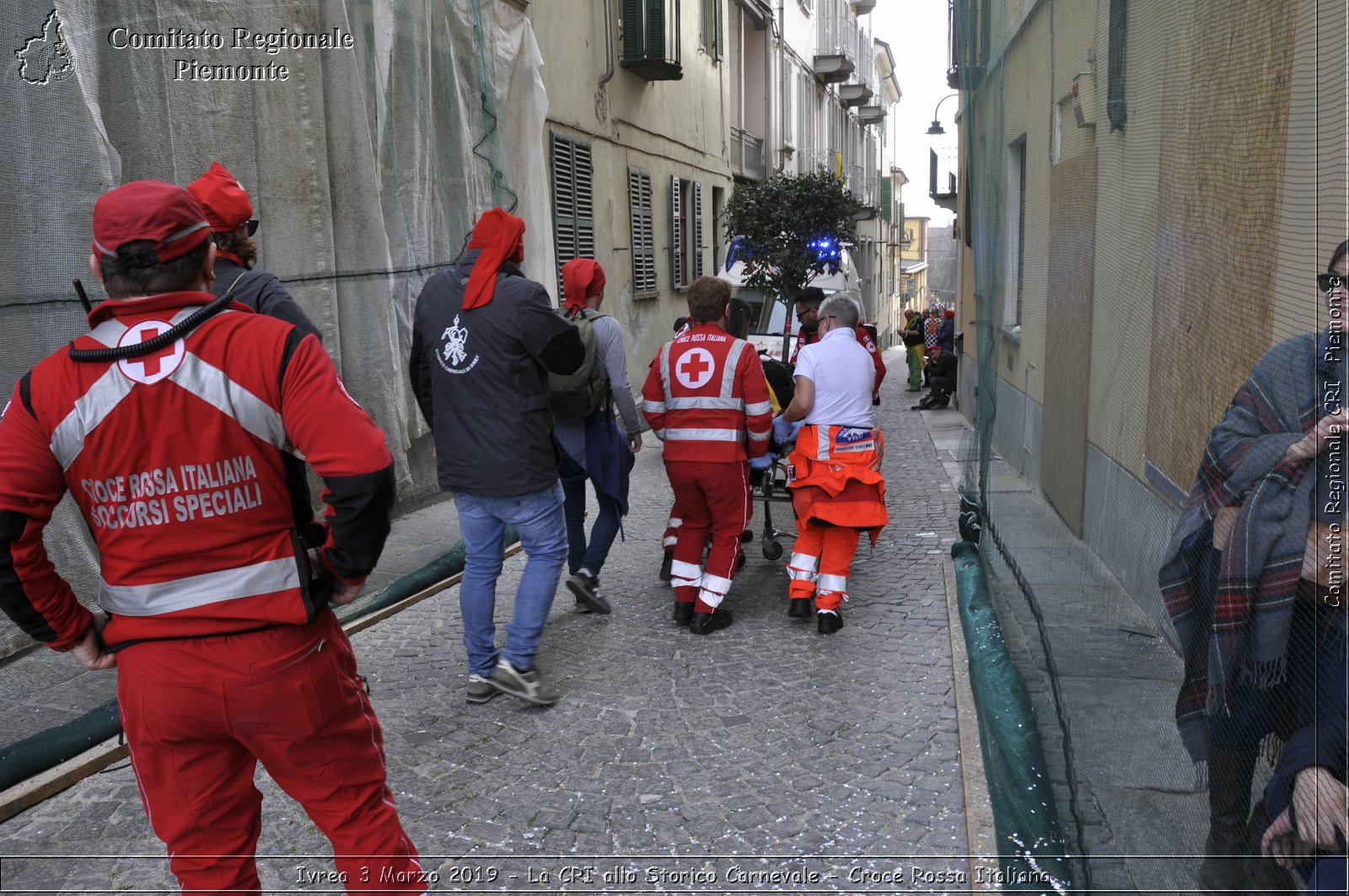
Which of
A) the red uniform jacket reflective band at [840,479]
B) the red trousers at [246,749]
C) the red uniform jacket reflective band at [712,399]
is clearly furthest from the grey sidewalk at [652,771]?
the red uniform jacket reflective band at [712,399]

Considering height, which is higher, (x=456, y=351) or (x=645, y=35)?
(x=645, y=35)

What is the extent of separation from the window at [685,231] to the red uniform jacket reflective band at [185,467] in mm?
15329

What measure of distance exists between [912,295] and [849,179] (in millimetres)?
31287

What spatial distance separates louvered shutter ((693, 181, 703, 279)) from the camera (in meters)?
18.8

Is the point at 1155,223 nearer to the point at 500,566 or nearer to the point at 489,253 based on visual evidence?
the point at 489,253

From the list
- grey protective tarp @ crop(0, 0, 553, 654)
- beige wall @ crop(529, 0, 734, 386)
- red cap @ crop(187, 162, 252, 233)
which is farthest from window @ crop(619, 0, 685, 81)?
red cap @ crop(187, 162, 252, 233)

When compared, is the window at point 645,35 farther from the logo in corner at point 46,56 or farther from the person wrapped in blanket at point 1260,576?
the person wrapped in blanket at point 1260,576

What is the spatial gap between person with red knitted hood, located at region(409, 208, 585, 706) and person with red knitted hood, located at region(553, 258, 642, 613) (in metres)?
1.15

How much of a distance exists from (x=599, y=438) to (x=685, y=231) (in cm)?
1351

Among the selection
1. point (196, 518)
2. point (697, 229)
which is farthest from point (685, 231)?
point (196, 518)

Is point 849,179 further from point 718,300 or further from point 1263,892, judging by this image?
point 1263,892

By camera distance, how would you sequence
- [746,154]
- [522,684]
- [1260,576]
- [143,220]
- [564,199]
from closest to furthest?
[1260,576], [143,220], [522,684], [564,199], [746,154]

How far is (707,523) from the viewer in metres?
5.59

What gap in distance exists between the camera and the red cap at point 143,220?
222 cm
